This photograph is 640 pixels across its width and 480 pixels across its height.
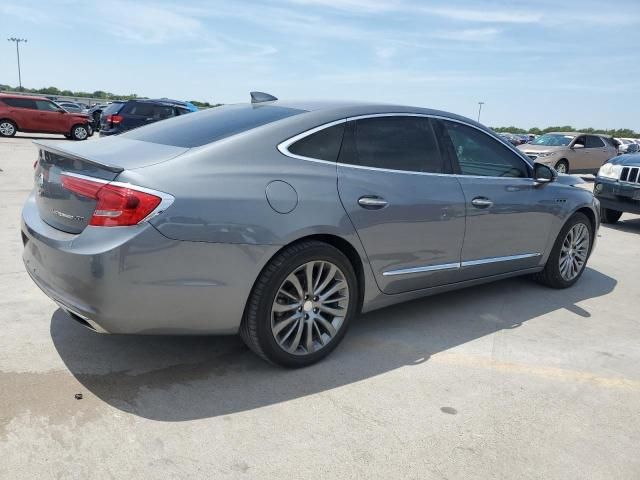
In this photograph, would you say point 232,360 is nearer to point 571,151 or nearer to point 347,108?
point 347,108

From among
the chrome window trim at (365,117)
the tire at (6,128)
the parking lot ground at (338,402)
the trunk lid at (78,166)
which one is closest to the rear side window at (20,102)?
the tire at (6,128)

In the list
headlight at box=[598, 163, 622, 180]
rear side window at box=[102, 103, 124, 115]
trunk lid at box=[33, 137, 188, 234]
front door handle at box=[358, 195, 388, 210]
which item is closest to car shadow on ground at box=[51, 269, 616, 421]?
trunk lid at box=[33, 137, 188, 234]

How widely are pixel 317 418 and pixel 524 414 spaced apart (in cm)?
112

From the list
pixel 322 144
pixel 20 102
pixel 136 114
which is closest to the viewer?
pixel 322 144

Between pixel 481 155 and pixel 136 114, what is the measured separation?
15.0 metres

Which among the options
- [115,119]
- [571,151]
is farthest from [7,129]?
[571,151]

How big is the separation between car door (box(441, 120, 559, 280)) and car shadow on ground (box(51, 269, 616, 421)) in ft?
1.41

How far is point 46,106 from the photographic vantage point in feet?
70.9

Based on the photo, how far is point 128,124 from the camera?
1709 centimetres

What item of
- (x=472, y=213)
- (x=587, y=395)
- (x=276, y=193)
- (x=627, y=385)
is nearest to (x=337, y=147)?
(x=276, y=193)

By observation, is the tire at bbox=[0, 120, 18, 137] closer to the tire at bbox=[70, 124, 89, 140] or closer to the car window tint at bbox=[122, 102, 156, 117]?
the tire at bbox=[70, 124, 89, 140]

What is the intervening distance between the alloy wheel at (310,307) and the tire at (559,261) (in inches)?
101

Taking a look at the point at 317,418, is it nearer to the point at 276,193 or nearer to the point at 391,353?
the point at 391,353

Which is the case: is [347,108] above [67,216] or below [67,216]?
above
